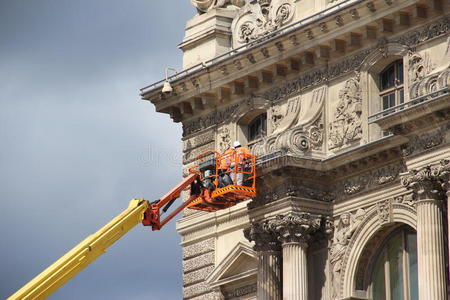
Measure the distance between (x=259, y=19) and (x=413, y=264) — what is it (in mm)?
10574

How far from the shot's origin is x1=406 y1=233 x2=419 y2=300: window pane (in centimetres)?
5900

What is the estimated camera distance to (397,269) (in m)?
59.8

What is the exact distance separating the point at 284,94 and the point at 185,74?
4.21 m

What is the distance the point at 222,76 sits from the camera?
6556 cm

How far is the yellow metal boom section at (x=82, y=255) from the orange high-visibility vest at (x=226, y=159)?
2.64 meters

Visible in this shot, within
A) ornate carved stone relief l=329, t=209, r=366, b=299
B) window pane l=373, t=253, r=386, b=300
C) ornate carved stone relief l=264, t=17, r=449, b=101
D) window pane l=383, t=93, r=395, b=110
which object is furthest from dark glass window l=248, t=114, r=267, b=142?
window pane l=373, t=253, r=386, b=300

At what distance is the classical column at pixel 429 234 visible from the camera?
55.9 m

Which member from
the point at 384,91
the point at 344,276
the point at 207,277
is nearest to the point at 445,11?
the point at 384,91

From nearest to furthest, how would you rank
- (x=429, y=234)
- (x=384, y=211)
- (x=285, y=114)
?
(x=429, y=234) < (x=384, y=211) < (x=285, y=114)

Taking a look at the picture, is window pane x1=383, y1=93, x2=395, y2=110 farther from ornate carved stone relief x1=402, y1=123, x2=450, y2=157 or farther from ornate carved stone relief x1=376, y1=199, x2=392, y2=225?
ornate carved stone relief x1=402, y1=123, x2=450, y2=157

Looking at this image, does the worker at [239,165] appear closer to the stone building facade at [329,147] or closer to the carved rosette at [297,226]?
the stone building facade at [329,147]

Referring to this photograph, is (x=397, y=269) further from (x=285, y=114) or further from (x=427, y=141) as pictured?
(x=285, y=114)

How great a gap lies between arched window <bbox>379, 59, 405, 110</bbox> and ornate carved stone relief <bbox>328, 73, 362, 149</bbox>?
71 centimetres

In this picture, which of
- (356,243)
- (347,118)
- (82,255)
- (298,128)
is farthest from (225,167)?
(82,255)
